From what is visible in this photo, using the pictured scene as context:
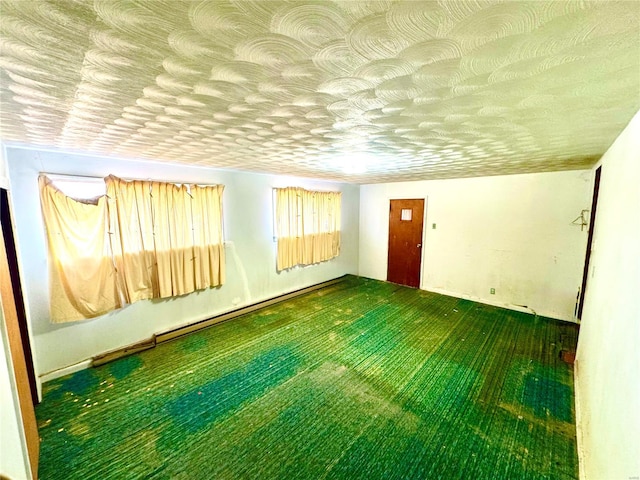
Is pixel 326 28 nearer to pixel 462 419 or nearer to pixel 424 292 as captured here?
pixel 462 419

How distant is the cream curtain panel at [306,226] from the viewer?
4562mm

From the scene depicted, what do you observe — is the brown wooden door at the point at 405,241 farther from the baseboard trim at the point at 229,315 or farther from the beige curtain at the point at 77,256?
the beige curtain at the point at 77,256

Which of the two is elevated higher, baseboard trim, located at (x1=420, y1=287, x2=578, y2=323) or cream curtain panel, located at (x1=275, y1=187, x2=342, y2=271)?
cream curtain panel, located at (x1=275, y1=187, x2=342, y2=271)

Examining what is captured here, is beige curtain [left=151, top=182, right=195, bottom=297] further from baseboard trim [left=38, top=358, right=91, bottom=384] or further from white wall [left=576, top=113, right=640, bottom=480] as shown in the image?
white wall [left=576, top=113, right=640, bottom=480]

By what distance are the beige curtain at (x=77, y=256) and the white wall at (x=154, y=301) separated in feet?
0.29

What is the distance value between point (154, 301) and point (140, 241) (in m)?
0.79

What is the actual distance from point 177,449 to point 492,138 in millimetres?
3307

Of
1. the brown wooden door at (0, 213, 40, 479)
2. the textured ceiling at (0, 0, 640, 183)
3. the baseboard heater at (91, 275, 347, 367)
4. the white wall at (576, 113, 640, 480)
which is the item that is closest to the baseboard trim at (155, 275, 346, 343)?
the baseboard heater at (91, 275, 347, 367)

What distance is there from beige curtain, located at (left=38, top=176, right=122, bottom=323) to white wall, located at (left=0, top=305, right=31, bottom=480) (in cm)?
141

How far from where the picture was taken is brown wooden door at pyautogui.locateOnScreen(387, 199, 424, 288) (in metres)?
5.21

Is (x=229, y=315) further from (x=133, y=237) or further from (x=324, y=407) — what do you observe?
(x=324, y=407)

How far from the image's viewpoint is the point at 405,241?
5.43 m

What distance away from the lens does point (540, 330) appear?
139 inches

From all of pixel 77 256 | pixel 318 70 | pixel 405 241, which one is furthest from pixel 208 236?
pixel 405 241
